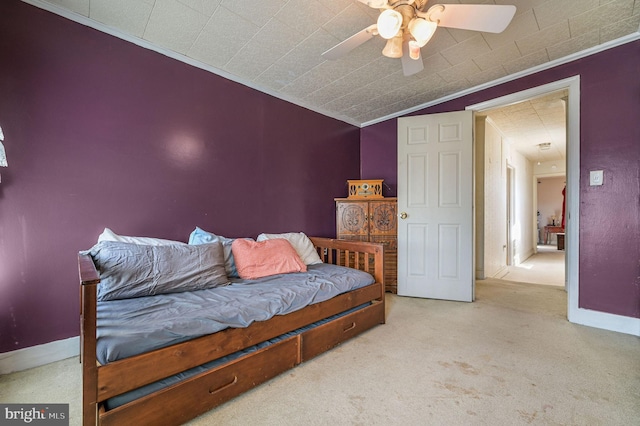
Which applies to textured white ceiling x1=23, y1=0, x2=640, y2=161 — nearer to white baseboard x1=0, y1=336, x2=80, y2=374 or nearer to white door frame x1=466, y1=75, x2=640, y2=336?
white door frame x1=466, y1=75, x2=640, y2=336

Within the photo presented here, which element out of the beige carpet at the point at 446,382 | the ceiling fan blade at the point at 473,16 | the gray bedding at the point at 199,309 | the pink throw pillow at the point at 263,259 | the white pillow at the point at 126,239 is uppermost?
the ceiling fan blade at the point at 473,16

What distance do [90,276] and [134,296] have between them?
0.58 m

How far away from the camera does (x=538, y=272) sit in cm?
449

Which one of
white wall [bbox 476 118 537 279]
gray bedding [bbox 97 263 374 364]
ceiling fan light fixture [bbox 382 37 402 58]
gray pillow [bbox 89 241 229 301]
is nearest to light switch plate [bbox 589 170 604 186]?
white wall [bbox 476 118 537 279]

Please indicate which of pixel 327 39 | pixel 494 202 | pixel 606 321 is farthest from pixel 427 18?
pixel 494 202

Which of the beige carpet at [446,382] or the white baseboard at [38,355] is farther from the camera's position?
the white baseboard at [38,355]

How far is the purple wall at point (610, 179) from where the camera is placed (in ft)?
7.09

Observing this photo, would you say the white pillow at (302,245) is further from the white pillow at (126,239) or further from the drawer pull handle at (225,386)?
the drawer pull handle at (225,386)

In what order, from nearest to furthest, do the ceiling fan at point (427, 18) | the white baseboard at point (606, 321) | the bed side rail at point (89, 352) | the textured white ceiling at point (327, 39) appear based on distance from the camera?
the bed side rail at point (89, 352) → the ceiling fan at point (427, 18) → the textured white ceiling at point (327, 39) → the white baseboard at point (606, 321)

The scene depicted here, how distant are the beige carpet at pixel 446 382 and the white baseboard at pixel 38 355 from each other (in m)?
0.05

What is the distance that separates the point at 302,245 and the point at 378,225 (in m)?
1.04

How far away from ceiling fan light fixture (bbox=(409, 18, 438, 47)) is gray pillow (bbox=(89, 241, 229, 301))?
6.12 ft

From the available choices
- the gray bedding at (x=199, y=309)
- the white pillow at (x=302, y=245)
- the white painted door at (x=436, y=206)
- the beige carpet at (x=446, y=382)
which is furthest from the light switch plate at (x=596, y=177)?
the white pillow at (x=302, y=245)

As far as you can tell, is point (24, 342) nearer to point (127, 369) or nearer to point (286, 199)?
point (127, 369)
